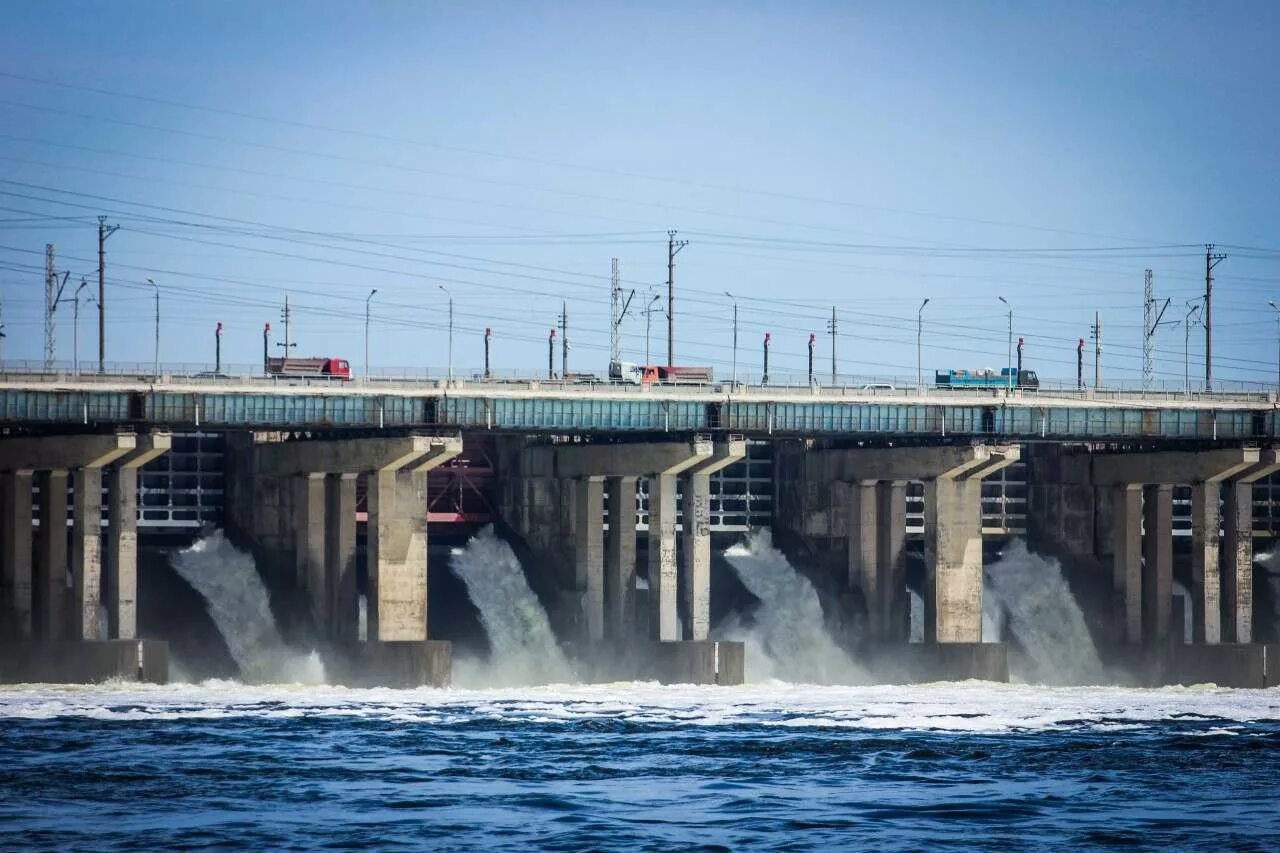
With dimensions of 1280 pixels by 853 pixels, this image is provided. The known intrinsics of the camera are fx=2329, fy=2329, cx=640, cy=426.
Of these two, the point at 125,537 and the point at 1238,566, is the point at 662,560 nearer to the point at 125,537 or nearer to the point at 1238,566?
the point at 125,537

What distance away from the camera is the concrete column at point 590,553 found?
114062mm

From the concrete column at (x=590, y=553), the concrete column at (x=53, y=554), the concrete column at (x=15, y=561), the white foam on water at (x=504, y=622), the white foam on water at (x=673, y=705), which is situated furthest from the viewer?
the concrete column at (x=590, y=553)

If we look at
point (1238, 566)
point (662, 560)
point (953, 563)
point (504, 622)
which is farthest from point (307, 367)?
point (1238, 566)

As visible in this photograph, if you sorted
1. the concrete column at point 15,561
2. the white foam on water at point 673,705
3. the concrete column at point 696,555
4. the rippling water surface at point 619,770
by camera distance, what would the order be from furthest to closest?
the concrete column at point 696,555
the concrete column at point 15,561
the white foam on water at point 673,705
the rippling water surface at point 619,770

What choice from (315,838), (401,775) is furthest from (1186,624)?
(315,838)

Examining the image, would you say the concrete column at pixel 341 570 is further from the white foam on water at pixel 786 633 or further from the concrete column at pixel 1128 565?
the concrete column at pixel 1128 565

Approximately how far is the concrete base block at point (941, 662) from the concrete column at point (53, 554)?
133ft

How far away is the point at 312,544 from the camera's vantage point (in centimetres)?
10894

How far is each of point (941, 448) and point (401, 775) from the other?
53.5 meters

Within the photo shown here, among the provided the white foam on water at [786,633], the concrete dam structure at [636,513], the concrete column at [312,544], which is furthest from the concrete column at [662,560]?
the concrete column at [312,544]

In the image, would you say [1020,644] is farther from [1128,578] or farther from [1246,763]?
[1246,763]

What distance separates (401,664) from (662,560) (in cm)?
1556

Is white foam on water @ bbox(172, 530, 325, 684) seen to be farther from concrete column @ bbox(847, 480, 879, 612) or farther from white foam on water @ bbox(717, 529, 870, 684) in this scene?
concrete column @ bbox(847, 480, 879, 612)

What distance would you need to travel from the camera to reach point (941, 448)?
118 m
